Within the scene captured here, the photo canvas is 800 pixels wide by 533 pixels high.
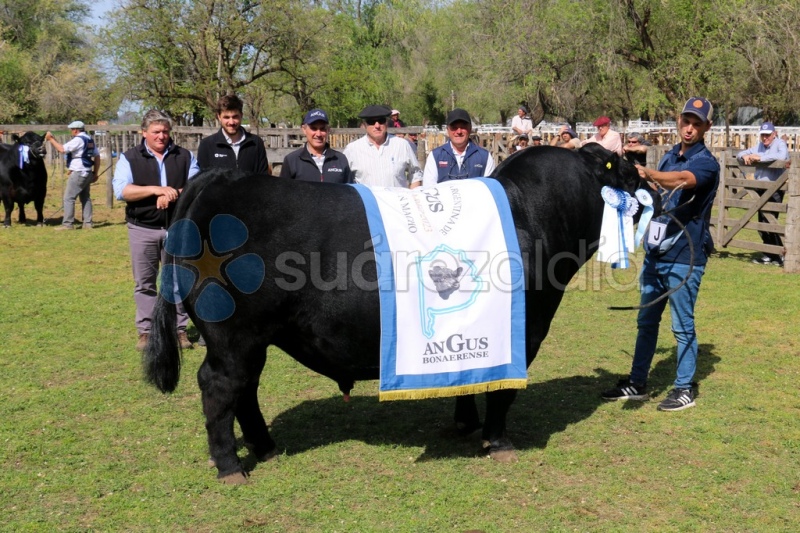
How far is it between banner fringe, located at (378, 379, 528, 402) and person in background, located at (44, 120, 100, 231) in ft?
41.2

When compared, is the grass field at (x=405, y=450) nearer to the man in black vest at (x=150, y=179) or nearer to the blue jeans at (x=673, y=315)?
the blue jeans at (x=673, y=315)

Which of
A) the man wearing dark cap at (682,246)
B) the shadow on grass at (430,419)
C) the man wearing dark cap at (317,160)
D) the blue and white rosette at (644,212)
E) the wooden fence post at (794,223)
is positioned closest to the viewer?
the blue and white rosette at (644,212)

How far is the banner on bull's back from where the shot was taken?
443 cm

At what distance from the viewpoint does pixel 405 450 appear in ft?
16.8

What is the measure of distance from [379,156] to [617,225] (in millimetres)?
2493

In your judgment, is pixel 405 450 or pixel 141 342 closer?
pixel 405 450

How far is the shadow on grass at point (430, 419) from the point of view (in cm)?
525

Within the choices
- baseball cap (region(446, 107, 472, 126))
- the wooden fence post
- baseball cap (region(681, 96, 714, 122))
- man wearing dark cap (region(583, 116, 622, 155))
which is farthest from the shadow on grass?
man wearing dark cap (region(583, 116, 622, 155))

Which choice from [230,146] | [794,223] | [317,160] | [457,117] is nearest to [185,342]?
[230,146]

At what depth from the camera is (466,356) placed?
4.60 meters

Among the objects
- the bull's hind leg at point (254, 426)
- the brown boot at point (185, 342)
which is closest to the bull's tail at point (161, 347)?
the bull's hind leg at point (254, 426)

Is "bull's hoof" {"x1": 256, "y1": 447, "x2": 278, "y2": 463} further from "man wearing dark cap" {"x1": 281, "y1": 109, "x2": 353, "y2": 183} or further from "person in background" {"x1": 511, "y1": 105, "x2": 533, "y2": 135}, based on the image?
"person in background" {"x1": 511, "y1": 105, "x2": 533, "y2": 135}

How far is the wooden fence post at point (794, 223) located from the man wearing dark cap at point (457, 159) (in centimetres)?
657

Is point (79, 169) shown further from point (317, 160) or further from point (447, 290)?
point (447, 290)
